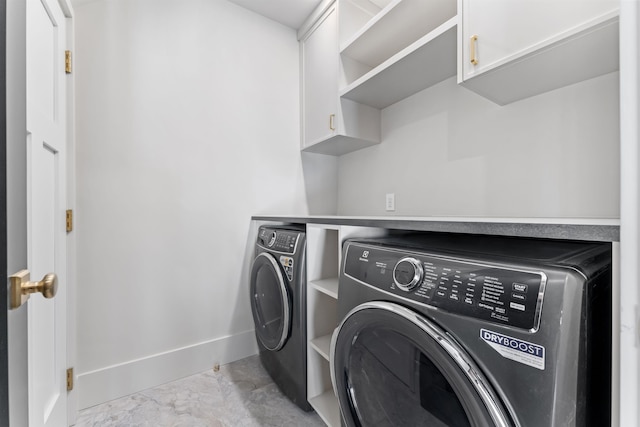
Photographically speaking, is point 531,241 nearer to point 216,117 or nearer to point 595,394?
point 595,394

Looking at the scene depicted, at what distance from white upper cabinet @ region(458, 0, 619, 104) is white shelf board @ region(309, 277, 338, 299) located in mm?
1057

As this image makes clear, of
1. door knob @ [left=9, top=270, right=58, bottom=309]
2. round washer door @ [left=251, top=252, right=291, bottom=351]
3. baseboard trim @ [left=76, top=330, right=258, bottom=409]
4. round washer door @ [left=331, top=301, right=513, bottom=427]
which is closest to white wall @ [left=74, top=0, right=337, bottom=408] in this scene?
baseboard trim @ [left=76, top=330, right=258, bottom=409]

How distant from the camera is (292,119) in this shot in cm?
223

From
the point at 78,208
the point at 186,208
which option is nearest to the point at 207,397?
the point at 186,208

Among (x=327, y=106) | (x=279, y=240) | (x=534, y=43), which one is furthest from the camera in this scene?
(x=327, y=106)

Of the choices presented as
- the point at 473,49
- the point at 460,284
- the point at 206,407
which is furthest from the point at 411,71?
the point at 206,407

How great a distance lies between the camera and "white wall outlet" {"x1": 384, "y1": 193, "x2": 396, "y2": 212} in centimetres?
193

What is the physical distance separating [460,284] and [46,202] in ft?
5.28

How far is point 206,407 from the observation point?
147cm

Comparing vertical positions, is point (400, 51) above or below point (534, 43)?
above

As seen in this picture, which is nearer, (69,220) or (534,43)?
(534,43)

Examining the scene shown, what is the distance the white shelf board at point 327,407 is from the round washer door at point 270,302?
1.01 ft

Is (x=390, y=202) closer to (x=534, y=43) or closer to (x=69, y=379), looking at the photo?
(x=534, y=43)

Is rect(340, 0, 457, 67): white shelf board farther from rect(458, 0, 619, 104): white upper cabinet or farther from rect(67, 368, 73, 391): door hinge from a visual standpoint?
rect(67, 368, 73, 391): door hinge
